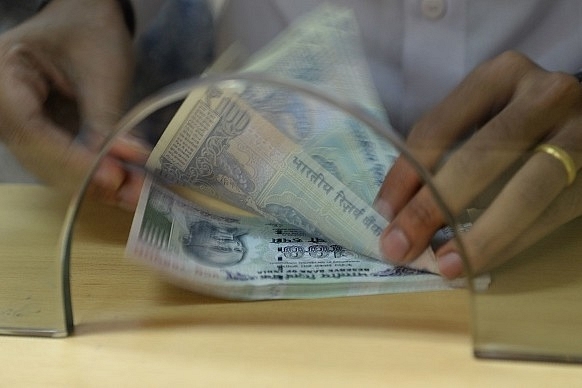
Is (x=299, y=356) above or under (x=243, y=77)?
under

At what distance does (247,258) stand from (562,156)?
19 cm

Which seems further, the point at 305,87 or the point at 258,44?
the point at 258,44

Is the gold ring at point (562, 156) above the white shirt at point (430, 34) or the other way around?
the other way around

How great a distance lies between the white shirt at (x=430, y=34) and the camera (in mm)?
413

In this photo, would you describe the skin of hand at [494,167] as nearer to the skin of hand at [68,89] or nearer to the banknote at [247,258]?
the banknote at [247,258]

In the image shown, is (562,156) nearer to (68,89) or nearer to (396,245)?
(396,245)

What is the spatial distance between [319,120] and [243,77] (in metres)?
0.12

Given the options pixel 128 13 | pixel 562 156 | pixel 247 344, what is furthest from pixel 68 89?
pixel 562 156

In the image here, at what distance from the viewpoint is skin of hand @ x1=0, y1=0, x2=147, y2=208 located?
0.37 m

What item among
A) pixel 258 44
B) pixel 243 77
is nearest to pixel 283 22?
pixel 258 44

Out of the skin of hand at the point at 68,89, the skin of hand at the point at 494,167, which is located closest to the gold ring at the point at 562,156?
the skin of hand at the point at 494,167

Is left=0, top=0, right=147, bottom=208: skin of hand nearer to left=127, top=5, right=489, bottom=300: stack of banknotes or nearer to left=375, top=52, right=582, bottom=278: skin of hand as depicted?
left=127, top=5, right=489, bottom=300: stack of banknotes

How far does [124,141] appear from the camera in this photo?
0.37 meters

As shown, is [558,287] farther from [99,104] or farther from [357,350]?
[99,104]
